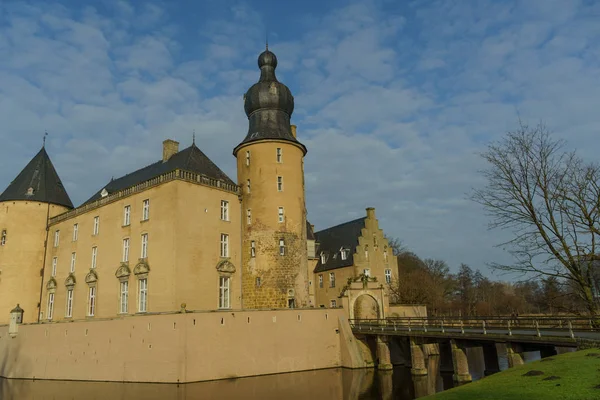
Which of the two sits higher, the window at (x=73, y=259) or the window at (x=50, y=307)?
the window at (x=73, y=259)

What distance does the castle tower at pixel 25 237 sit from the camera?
33688 mm

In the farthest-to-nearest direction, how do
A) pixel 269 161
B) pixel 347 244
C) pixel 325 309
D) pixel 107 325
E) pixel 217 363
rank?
1. pixel 347 244
2. pixel 269 161
3. pixel 325 309
4. pixel 107 325
5. pixel 217 363

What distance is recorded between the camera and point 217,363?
22.1 meters

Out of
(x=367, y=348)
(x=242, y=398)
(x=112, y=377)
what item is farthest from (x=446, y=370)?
(x=112, y=377)

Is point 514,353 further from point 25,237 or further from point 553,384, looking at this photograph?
point 25,237

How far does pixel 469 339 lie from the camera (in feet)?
64.7

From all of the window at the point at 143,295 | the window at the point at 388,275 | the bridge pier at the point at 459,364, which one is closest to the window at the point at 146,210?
the window at the point at 143,295

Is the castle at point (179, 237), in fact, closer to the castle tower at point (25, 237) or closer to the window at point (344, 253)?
the castle tower at point (25, 237)

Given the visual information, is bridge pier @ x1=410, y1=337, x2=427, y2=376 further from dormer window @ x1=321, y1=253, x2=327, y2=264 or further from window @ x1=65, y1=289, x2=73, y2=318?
window @ x1=65, y1=289, x2=73, y2=318

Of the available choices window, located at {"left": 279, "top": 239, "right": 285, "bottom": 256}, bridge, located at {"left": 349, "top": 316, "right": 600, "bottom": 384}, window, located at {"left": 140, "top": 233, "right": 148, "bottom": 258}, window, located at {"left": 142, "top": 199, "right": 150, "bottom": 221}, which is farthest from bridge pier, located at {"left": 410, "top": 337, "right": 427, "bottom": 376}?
window, located at {"left": 142, "top": 199, "right": 150, "bottom": 221}

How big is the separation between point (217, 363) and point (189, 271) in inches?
211

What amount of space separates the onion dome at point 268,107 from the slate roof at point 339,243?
430 inches

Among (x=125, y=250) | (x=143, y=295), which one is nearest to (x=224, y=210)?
(x=125, y=250)

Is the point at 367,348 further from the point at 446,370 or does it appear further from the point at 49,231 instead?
the point at 49,231
